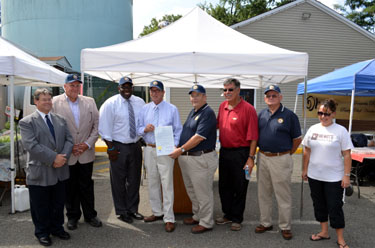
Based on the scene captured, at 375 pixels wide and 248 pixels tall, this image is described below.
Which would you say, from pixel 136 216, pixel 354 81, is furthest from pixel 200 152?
pixel 354 81

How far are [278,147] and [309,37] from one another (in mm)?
10633

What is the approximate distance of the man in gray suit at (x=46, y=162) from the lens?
3.18 meters

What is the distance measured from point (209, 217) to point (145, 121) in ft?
4.96

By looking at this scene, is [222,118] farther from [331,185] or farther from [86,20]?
[86,20]

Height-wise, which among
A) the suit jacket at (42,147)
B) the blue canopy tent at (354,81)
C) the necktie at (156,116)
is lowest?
the suit jacket at (42,147)

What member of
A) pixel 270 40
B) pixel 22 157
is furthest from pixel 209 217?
pixel 270 40

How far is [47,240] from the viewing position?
339 cm

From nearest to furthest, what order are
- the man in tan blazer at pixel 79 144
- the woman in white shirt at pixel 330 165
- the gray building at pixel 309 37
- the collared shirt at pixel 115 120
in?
the woman in white shirt at pixel 330 165 → the man in tan blazer at pixel 79 144 → the collared shirt at pixel 115 120 → the gray building at pixel 309 37

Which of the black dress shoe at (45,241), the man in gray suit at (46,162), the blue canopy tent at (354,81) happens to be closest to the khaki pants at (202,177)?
the man in gray suit at (46,162)

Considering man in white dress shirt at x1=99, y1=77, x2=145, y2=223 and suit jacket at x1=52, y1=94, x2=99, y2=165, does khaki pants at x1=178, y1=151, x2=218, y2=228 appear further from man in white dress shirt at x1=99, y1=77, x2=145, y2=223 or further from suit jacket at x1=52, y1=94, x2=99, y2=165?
suit jacket at x1=52, y1=94, x2=99, y2=165

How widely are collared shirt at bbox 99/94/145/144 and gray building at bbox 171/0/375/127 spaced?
799 cm

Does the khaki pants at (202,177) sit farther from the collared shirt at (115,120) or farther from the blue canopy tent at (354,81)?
the blue canopy tent at (354,81)

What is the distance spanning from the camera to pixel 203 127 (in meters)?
3.51

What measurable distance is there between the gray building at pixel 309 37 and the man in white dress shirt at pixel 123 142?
7965 mm
